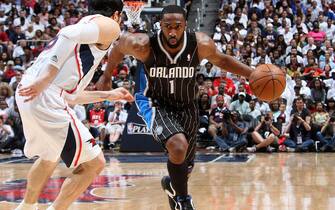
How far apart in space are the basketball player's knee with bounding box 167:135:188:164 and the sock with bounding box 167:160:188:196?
0.23 feet

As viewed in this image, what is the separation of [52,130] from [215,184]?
4401mm

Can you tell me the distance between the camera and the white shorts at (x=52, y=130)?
4836mm

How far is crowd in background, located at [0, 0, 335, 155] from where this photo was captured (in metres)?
14.7

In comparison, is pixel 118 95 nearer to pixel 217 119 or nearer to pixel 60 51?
pixel 60 51

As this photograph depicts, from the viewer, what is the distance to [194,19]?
21.1 meters

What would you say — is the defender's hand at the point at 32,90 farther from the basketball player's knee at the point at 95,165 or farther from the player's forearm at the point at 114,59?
the player's forearm at the point at 114,59

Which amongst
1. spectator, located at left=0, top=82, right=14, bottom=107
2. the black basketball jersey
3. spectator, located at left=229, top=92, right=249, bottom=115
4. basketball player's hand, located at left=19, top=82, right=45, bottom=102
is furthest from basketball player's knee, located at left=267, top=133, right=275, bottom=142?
basketball player's hand, located at left=19, top=82, right=45, bottom=102

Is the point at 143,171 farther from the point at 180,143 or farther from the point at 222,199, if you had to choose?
the point at 180,143

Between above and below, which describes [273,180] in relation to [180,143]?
below

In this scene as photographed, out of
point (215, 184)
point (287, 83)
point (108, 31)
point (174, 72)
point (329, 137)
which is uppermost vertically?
point (108, 31)

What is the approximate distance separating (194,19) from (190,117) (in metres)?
15.4

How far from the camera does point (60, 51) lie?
470 cm

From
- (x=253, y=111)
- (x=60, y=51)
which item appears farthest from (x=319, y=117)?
(x=60, y=51)

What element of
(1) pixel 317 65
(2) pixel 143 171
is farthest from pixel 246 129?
(2) pixel 143 171
